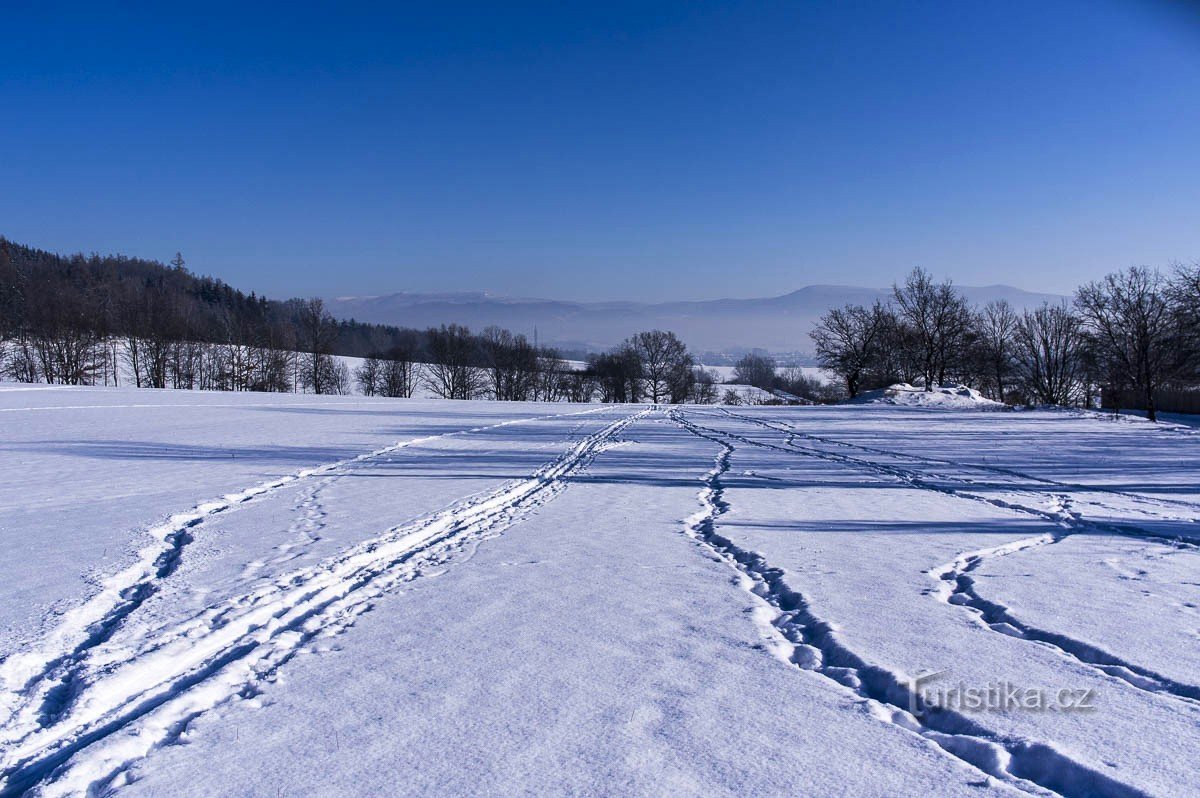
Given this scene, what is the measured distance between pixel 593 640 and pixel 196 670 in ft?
6.90

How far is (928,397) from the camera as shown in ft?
129

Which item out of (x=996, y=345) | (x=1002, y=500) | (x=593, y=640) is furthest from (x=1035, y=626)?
(x=996, y=345)

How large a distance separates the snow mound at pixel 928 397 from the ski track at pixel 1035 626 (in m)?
31.1

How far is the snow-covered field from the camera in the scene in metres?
2.54

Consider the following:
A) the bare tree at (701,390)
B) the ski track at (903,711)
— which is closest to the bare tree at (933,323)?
the bare tree at (701,390)

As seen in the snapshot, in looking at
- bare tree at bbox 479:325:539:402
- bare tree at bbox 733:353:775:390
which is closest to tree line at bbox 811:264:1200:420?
bare tree at bbox 479:325:539:402

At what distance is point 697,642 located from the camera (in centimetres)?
384

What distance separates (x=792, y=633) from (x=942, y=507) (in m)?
5.65

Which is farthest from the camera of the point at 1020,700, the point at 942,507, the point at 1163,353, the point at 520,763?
the point at 1163,353

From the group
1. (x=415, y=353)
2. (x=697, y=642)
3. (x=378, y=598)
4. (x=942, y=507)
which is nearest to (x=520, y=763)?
(x=697, y=642)

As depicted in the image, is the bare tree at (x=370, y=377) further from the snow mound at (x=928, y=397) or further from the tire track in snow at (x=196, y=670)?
the tire track in snow at (x=196, y=670)

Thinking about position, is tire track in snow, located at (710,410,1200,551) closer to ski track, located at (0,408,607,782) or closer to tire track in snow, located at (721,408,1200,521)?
tire track in snow, located at (721,408,1200,521)

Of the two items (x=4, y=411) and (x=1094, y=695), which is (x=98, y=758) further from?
(x=4, y=411)

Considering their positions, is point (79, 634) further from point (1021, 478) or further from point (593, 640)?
point (1021, 478)
